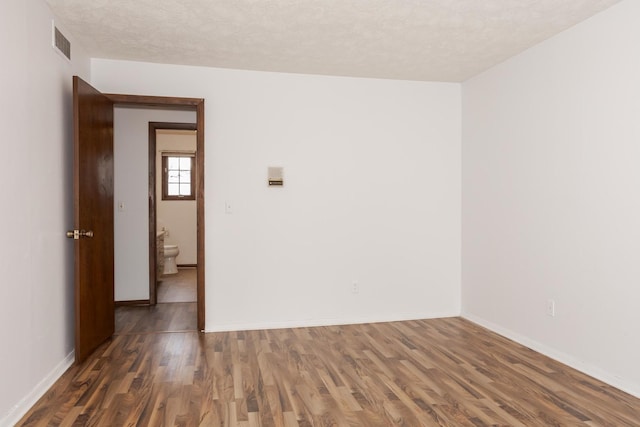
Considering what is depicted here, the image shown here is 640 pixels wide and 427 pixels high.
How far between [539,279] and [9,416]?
3.79m

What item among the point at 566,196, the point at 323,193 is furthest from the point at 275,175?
the point at 566,196

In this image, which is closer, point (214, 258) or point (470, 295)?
point (214, 258)

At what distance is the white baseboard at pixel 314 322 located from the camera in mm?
4270

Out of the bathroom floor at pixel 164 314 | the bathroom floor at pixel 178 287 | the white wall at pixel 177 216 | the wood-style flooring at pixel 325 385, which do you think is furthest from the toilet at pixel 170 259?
the wood-style flooring at pixel 325 385

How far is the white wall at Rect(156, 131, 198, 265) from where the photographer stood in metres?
8.42

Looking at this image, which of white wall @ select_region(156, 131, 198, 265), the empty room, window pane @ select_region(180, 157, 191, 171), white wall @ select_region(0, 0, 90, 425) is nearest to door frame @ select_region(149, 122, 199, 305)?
the empty room

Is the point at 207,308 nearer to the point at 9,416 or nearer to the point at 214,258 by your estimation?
the point at 214,258

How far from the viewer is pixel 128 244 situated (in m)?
5.25

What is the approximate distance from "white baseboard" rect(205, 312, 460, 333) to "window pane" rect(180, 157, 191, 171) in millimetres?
5028

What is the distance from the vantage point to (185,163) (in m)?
8.58

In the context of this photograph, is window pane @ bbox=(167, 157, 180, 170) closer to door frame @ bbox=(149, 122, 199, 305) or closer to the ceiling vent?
door frame @ bbox=(149, 122, 199, 305)

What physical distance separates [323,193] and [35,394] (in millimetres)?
2868

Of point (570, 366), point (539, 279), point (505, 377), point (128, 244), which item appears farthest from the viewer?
point (128, 244)

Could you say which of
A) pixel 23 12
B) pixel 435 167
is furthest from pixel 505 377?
pixel 23 12
